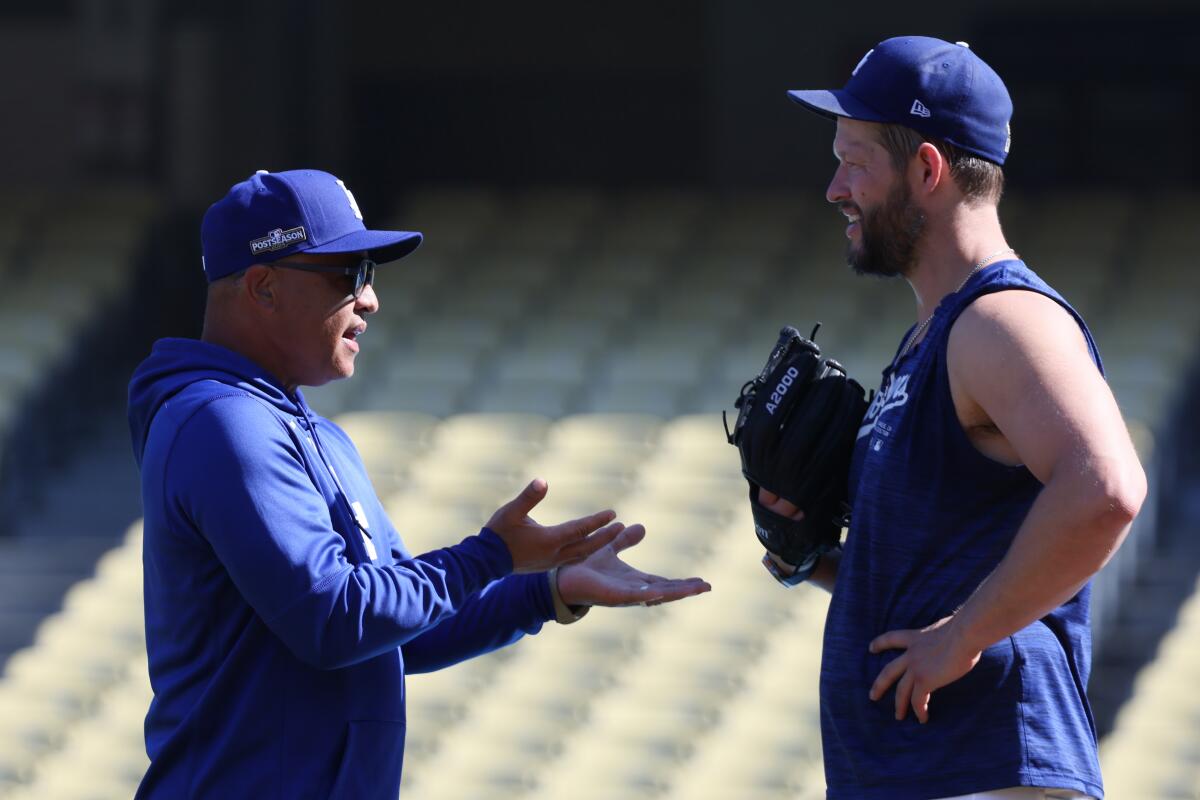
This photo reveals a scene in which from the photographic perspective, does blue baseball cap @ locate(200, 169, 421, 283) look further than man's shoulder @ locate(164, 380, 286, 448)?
Yes

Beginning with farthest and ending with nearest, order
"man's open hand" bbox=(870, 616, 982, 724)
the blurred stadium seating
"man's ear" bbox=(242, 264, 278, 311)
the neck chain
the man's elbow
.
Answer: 1. the blurred stadium seating
2. "man's ear" bbox=(242, 264, 278, 311)
3. the neck chain
4. "man's open hand" bbox=(870, 616, 982, 724)
5. the man's elbow

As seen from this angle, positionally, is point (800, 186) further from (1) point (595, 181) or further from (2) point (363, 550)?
(2) point (363, 550)

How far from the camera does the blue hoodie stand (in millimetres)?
1907

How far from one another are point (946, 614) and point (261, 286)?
3.06 ft

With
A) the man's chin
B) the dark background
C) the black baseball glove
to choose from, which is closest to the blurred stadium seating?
the dark background

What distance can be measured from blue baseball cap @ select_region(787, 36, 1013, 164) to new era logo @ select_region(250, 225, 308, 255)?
667mm

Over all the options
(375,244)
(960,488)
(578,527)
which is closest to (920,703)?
(960,488)

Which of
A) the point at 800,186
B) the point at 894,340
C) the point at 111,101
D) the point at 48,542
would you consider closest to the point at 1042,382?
the point at 894,340

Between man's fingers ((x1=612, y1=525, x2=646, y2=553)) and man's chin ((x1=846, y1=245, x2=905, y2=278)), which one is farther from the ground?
man's chin ((x1=846, y1=245, x2=905, y2=278))

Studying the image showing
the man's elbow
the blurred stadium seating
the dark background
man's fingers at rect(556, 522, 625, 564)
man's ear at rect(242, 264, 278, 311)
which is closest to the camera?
the man's elbow

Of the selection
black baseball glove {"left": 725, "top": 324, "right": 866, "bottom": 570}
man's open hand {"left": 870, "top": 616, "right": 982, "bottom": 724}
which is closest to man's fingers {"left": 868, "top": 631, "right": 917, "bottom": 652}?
man's open hand {"left": 870, "top": 616, "right": 982, "bottom": 724}

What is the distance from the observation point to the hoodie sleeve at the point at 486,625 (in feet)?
7.64

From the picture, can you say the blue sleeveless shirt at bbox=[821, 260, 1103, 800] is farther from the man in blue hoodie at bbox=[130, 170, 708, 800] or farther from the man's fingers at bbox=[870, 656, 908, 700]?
the man in blue hoodie at bbox=[130, 170, 708, 800]

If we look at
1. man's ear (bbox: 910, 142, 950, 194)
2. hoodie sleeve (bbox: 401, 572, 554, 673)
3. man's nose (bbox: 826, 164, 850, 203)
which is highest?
man's ear (bbox: 910, 142, 950, 194)
